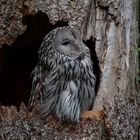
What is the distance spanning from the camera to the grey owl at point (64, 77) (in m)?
4.15

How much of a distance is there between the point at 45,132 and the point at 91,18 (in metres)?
1.00

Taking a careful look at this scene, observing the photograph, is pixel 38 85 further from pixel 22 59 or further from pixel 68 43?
pixel 22 59

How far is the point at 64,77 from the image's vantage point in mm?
4176

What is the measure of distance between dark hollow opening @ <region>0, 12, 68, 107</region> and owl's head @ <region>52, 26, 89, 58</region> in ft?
0.57

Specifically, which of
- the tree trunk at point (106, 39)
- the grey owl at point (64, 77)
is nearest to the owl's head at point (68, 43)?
the grey owl at point (64, 77)

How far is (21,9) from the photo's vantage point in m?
4.28

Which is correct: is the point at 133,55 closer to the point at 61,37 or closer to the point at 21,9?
the point at 61,37

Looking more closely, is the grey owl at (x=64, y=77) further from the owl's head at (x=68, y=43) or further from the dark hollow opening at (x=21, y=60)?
the dark hollow opening at (x=21, y=60)

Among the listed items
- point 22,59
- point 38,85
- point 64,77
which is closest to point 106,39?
point 64,77

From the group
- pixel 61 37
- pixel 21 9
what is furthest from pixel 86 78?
pixel 21 9

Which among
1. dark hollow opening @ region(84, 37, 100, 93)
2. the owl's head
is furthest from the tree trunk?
the owl's head

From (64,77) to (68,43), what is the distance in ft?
0.89

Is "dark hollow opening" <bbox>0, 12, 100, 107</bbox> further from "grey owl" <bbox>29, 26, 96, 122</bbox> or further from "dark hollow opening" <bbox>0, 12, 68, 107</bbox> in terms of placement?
"grey owl" <bbox>29, 26, 96, 122</bbox>

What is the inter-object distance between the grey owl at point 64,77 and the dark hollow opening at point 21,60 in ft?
0.69
